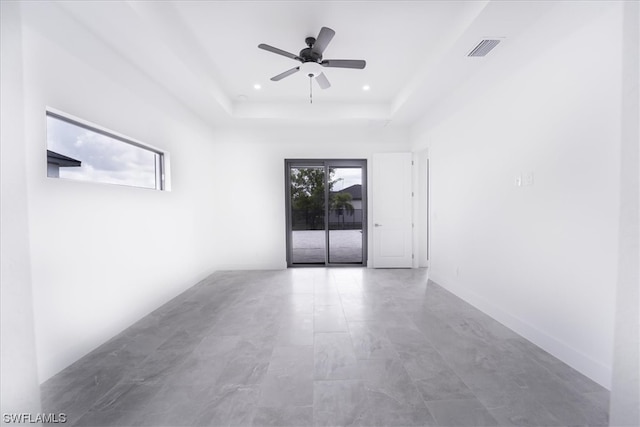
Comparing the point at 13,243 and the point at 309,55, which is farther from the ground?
the point at 309,55

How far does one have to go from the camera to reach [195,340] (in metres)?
2.49

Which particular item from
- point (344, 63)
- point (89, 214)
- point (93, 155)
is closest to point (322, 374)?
point (89, 214)

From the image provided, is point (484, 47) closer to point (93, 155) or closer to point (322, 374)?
point (322, 374)

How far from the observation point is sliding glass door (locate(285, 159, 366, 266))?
17.6 feet

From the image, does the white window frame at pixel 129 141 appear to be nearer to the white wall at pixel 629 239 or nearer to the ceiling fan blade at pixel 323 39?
the ceiling fan blade at pixel 323 39

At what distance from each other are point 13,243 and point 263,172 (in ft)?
14.4

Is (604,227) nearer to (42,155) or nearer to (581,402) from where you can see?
(581,402)

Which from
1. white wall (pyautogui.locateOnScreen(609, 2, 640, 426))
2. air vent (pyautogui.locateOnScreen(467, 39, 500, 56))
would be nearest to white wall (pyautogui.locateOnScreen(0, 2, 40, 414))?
white wall (pyautogui.locateOnScreen(609, 2, 640, 426))

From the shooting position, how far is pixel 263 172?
5.26 m

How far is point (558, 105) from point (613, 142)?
1.90 feet

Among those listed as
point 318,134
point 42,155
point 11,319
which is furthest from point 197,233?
point 11,319

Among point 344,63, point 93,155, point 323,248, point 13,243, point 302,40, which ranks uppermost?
point 302,40

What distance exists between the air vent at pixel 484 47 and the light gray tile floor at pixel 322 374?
2.89 metres

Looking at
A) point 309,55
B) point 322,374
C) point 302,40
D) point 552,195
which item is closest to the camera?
point 322,374
